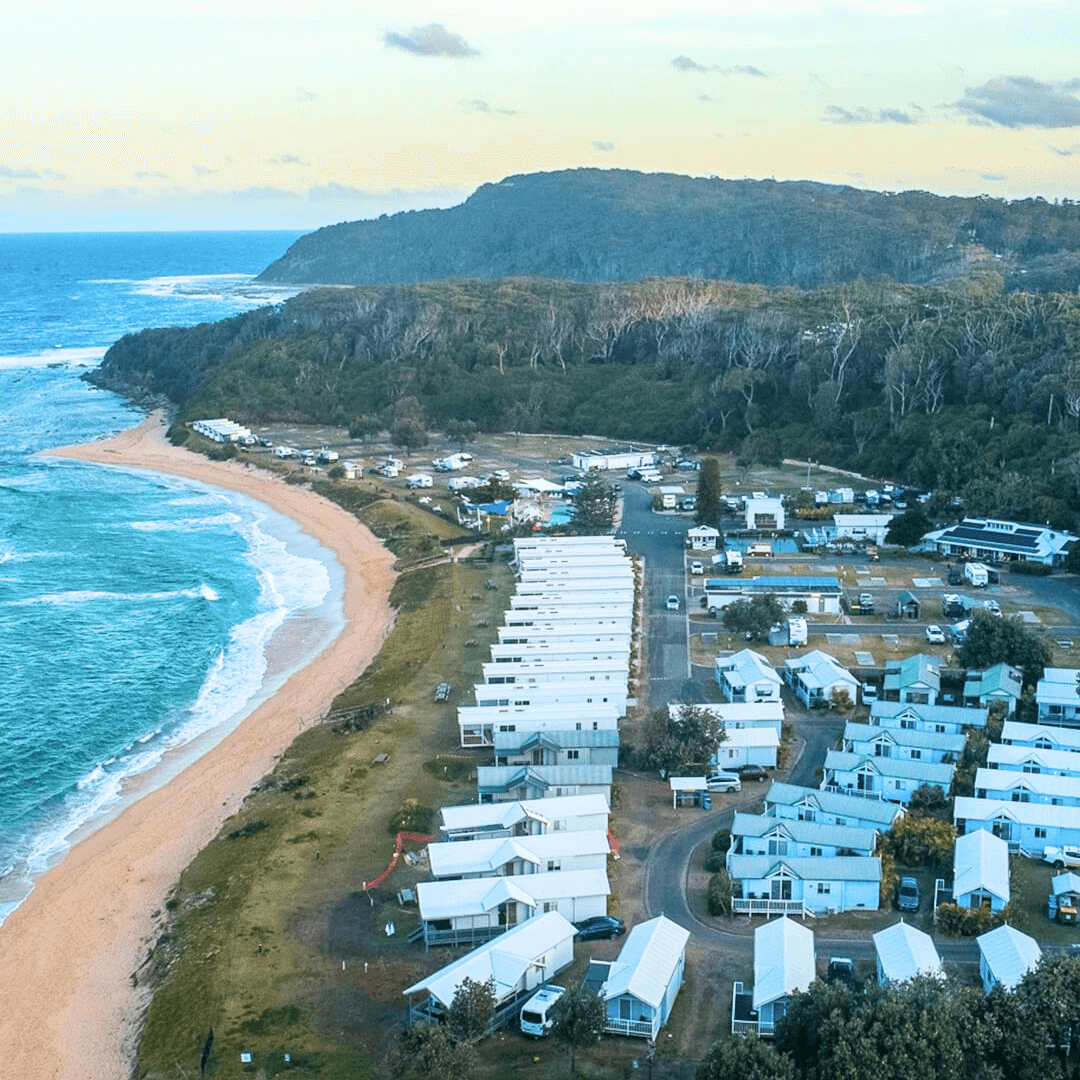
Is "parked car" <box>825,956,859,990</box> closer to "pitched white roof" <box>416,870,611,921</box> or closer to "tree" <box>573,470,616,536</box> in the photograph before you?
"pitched white roof" <box>416,870,611,921</box>

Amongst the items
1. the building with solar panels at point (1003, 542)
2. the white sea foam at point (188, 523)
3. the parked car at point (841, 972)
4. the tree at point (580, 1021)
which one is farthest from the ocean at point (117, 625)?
the building with solar panels at point (1003, 542)

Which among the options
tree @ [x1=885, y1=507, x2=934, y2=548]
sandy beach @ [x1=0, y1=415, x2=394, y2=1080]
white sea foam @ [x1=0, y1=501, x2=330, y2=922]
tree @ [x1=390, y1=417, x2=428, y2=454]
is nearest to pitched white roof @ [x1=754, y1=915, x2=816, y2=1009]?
sandy beach @ [x1=0, y1=415, x2=394, y2=1080]

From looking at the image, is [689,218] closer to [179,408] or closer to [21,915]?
[179,408]

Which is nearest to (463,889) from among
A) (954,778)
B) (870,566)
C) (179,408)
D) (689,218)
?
(954,778)

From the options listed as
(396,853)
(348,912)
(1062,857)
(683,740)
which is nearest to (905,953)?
(1062,857)

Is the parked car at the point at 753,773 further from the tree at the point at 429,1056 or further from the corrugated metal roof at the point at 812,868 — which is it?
the tree at the point at 429,1056
